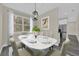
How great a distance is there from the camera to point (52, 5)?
1418 millimetres

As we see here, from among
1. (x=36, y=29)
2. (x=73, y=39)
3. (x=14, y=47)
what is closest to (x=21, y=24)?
(x=36, y=29)

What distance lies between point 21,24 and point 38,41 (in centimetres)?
32

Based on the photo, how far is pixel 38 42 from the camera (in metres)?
1.42

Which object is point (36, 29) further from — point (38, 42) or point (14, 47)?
point (14, 47)

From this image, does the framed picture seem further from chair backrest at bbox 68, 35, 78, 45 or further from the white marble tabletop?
chair backrest at bbox 68, 35, 78, 45

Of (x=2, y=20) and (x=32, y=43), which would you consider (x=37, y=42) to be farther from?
(x=2, y=20)

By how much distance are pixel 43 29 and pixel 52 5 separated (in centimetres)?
34

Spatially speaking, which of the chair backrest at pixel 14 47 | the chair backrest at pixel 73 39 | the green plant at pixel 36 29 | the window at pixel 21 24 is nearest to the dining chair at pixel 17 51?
the chair backrest at pixel 14 47

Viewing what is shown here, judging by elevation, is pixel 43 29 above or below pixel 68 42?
above

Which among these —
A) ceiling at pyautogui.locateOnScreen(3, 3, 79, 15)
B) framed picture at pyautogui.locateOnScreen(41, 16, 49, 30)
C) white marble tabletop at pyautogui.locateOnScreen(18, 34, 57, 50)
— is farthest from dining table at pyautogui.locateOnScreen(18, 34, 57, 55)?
ceiling at pyautogui.locateOnScreen(3, 3, 79, 15)

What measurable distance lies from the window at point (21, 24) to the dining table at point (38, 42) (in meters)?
0.09

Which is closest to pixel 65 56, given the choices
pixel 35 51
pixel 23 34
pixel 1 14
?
pixel 35 51

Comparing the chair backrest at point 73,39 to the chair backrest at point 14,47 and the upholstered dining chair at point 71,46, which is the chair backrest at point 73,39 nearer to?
the upholstered dining chair at point 71,46

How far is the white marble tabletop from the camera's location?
4.60ft
